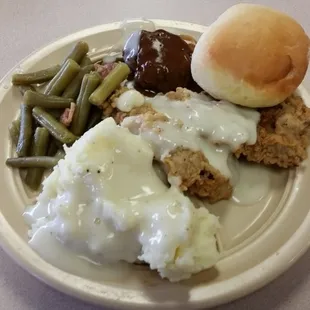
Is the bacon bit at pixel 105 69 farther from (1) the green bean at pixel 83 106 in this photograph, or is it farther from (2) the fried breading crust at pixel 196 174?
(2) the fried breading crust at pixel 196 174

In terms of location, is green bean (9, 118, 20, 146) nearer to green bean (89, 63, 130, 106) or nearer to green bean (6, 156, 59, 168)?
green bean (6, 156, 59, 168)

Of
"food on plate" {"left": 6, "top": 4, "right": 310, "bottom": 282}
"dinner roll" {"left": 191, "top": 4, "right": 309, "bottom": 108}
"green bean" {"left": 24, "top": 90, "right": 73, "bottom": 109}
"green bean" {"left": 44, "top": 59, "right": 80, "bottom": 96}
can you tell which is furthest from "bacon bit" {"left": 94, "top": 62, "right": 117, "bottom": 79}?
"dinner roll" {"left": 191, "top": 4, "right": 309, "bottom": 108}

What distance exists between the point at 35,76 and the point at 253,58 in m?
1.12

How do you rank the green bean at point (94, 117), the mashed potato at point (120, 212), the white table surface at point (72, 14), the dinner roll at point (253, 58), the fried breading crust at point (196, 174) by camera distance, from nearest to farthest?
the mashed potato at point (120, 212), the fried breading crust at point (196, 174), the dinner roll at point (253, 58), the green bean at point (94, 117), the white table surface at point (72, 14)

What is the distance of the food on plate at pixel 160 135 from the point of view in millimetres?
1869

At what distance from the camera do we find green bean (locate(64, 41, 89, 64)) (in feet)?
8.66

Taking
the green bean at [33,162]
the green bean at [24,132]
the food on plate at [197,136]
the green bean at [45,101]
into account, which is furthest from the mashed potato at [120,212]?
the green bean at [45,101]

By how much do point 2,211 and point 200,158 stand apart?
33.9 inches

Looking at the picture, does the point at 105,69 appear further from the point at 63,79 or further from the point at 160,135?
the point at 160,135

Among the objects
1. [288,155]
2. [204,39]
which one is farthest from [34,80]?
[288,155]

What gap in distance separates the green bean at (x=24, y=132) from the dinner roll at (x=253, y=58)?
33.1 inches

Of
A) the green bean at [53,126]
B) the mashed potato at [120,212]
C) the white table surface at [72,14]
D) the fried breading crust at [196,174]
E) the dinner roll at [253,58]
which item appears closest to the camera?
the mashed potato at [120,212]

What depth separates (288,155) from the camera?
2.26 meters

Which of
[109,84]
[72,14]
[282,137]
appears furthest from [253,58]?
[72,14]
